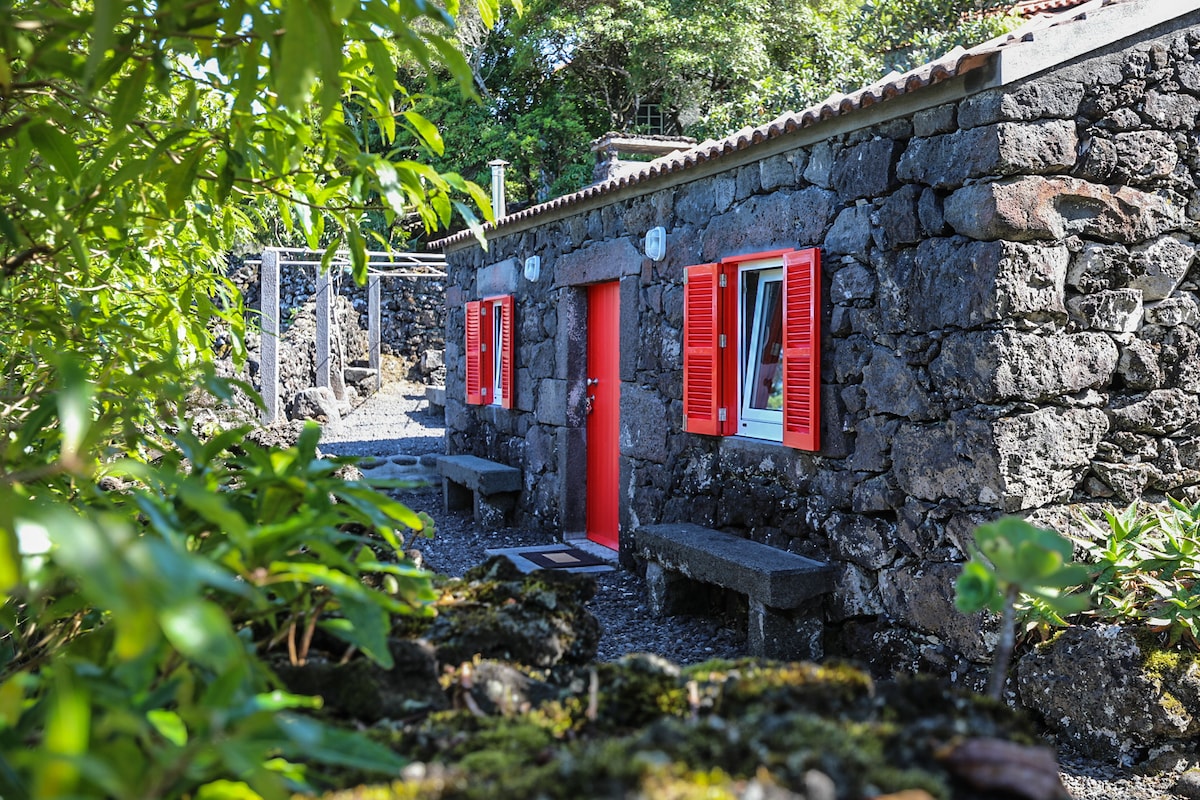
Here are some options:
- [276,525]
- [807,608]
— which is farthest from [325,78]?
[807,608]

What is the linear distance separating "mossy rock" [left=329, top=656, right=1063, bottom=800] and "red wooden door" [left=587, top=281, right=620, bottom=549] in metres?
5.58

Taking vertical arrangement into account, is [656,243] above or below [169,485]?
above

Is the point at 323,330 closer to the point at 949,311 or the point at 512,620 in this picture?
the point at 949,311

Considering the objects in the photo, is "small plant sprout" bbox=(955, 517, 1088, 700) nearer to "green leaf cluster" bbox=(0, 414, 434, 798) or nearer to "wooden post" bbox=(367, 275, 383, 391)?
"green leaf cluster" bbox=(0, 414, 434, 798)

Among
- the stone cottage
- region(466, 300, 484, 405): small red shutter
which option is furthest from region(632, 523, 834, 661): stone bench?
region(466, 300, 484, 405): small red shutter

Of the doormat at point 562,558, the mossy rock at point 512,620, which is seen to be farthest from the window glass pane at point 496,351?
the mossy rock at point 512,620

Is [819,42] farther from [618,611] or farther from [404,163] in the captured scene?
[404,163]

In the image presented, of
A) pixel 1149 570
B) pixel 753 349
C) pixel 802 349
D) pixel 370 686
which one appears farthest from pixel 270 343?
pixel 370 686

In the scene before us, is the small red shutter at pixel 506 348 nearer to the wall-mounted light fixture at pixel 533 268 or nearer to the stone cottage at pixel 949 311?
the wall-mounted light fixture at pixel 533 268

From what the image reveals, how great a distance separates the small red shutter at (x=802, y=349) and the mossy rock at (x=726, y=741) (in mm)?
3323

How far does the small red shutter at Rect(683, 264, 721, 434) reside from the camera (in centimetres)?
560

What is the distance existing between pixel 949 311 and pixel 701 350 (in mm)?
1757

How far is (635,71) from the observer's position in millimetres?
17438

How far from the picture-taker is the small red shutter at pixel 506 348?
856 centimetres
